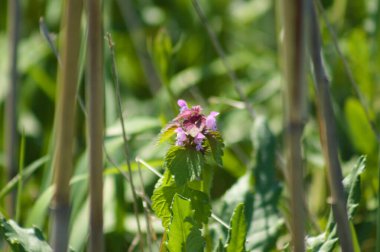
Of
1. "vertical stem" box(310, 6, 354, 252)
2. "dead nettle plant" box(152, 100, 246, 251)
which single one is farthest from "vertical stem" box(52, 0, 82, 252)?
"vertical stem" box(310, 6, 354, 252)

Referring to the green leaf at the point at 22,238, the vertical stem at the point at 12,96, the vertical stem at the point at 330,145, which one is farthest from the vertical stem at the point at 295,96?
the vertical stem at the point at 12,96

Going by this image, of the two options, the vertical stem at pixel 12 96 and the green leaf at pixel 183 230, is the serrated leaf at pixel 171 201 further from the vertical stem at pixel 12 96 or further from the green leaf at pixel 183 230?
the vertical stem at pixel 12 96

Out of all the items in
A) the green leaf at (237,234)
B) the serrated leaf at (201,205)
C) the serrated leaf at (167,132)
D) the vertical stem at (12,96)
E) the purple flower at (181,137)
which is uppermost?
the vertical stem at (12,96)

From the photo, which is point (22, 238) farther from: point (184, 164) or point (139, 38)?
point (139, 38)

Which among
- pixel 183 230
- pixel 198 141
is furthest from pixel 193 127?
pixel 183 230

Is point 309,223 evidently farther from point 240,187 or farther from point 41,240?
point 41,240

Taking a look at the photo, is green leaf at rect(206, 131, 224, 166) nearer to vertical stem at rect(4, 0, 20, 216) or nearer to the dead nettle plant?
the dead nettle plant
